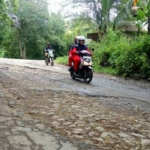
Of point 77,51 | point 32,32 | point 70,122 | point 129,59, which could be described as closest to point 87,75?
point 77,51

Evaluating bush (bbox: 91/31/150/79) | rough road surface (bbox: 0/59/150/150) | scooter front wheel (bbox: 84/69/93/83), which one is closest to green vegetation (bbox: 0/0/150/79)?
bush (bbox: 91/31/150/79)

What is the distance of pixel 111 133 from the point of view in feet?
14.4

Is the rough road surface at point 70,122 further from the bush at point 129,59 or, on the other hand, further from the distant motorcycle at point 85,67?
the bush at point 129,59

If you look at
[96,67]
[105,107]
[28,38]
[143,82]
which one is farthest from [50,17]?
[105,107]

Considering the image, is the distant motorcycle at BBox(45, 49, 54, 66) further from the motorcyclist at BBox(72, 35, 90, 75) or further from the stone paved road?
the stone paved road

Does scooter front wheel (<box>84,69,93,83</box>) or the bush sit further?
the bush

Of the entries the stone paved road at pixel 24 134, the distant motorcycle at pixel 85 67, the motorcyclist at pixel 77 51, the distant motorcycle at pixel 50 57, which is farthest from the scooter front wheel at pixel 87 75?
the distant motorcycle at pixel 50 57

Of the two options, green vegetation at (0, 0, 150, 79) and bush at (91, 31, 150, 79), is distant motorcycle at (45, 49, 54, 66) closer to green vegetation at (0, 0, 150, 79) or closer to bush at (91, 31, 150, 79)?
green vegetation at (0, 0, 150, 79)

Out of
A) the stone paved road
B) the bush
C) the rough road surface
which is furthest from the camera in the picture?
the bush

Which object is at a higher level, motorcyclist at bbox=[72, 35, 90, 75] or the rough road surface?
motorcyclist at bbox=[72, 35, 90, 75]

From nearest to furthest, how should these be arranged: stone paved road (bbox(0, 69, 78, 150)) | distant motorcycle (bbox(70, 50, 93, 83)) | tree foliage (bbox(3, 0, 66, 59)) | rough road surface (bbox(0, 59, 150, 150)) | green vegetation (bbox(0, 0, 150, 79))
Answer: stone paved road (bbox(0, 69, 78, 150))
rough road surface (bbox(0, 59, 150, 150))
distant motorcycle (bbox(70, 50, 93, 83))
green vegetation (bbox(0, 0, 150, 79))
tree foliage (bbox(3, 0, 66, 59))

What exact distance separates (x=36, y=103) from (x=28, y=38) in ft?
132

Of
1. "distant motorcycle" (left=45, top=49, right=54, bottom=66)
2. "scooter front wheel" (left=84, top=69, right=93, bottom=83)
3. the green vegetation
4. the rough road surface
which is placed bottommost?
the rough road surface

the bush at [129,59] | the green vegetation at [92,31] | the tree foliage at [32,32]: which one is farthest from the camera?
the tree foliage at [32,32]
